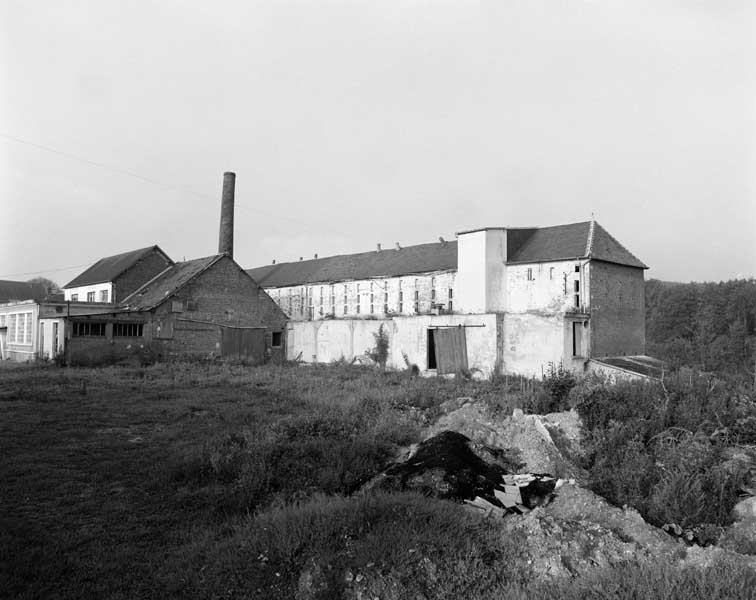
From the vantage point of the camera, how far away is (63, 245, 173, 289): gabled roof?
32.0 m

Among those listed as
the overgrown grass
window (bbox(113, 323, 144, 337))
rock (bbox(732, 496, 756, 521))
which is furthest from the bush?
window (bbox(113, 323, 144, 337))

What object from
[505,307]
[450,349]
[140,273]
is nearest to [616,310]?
[505,307]

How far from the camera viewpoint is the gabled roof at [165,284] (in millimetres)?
25875

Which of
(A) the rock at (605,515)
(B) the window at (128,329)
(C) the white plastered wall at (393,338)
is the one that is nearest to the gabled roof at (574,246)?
(C) the white plastered wall at (393,338)

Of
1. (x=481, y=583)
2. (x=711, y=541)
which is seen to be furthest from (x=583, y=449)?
(x=481, y=583)

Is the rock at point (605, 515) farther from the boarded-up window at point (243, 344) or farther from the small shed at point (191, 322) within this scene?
the boarded-up window at point (243, 344)

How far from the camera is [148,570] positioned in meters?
4.85

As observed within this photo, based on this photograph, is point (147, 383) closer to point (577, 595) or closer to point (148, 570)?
point (148, 570)

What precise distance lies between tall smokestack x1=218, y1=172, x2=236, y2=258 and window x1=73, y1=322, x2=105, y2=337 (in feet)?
34.1

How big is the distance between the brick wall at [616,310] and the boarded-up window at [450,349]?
6071 mm

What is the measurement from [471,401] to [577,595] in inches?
327

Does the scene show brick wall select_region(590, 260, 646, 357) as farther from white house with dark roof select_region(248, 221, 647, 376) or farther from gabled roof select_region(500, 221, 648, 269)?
gabled roof select_region(500, 221, 648, 269)

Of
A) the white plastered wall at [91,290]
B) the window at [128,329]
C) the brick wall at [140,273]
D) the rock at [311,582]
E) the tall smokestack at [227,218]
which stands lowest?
the rock at [311,582]

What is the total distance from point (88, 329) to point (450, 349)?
16121 mm
